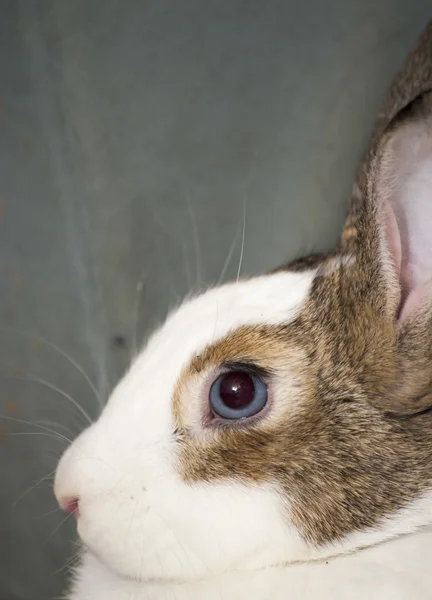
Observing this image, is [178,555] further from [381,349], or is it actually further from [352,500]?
[381,349]

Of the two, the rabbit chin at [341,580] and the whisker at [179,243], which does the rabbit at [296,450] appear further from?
the whisker at [179,243]

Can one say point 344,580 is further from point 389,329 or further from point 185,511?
point 389,329

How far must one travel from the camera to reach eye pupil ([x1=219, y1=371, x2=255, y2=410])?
82 cm

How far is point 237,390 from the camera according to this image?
2.71 ft

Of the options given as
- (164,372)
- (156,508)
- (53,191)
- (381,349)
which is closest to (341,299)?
(381,349)

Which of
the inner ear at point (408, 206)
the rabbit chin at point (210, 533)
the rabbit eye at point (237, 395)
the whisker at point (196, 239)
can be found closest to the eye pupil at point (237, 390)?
the rabbit eye at point (237, 395)

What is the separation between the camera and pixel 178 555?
33.4 inches

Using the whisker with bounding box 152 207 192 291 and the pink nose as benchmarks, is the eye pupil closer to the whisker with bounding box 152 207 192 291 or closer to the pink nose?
the pink nose

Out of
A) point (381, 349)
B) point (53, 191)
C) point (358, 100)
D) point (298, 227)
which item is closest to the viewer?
point (381, 349)

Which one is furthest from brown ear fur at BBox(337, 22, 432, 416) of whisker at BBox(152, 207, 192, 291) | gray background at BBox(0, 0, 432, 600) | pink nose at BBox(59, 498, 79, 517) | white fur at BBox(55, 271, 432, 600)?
whisker at BBox(152, 207, 192, 291)

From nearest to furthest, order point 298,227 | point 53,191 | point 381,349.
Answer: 1. point 381,349
2. point 53,191
3. point 298,227

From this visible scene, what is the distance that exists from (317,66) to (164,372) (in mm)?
845

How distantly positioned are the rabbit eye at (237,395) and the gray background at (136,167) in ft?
1.97

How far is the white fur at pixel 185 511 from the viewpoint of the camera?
2.66 ft
